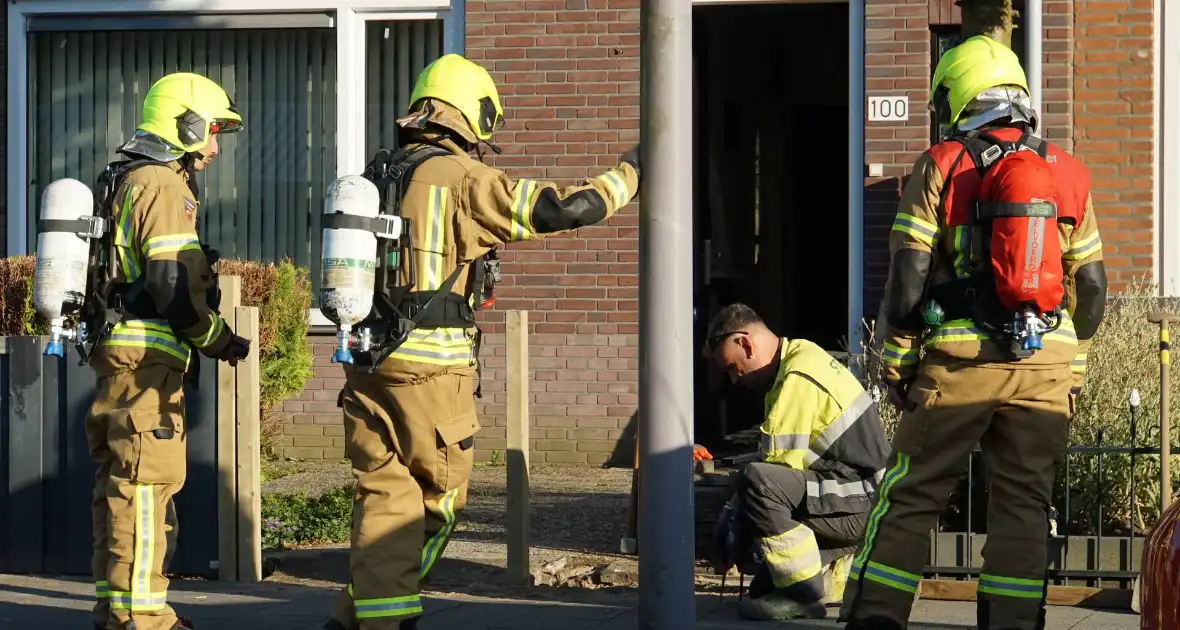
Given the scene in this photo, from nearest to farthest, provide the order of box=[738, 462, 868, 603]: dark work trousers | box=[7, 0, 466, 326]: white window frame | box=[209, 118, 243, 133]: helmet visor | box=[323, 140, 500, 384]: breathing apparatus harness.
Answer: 1. box=[323, 140, 500, 384]: breathing apparatus harness
2. box=[209, 118, 243, 133]: helmet visor
3. box=[738, 462, 868, 603]: dark work trousers
4. box=[7, 0, 466, 326]: white window frame

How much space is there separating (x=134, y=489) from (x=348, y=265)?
1.21m

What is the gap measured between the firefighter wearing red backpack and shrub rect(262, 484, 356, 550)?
315cm

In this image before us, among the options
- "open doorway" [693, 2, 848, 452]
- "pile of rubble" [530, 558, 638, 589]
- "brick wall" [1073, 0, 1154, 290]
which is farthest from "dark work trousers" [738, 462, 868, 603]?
"open doorway" [693, 2, 848, 452]

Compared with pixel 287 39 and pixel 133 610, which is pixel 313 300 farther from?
pixel 133 610

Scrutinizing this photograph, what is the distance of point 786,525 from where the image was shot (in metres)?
6.00

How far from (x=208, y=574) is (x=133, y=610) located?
1420mm

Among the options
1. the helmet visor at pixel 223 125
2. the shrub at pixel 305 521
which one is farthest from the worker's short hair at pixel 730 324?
the shrub at pixel 305 521

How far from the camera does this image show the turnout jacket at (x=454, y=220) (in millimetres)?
5258

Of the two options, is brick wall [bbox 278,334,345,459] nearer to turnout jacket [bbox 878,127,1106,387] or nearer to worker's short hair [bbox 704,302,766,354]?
worker's short hair [bbox 704,302,766,354]

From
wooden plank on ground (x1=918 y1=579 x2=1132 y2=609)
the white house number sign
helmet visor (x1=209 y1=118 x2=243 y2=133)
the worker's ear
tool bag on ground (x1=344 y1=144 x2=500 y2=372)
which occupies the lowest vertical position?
wooden plank on ground (x1=918 y1=579 x2=1132 y2=609)

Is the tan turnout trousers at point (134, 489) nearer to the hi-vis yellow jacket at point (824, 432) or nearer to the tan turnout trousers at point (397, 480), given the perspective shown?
the tan turnout trousers at point (397, 480)

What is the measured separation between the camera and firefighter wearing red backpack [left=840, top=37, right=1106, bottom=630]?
502 centimetres

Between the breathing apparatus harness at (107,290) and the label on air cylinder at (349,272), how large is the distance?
78 centimetres

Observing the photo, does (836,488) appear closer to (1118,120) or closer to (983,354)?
(983,354)
